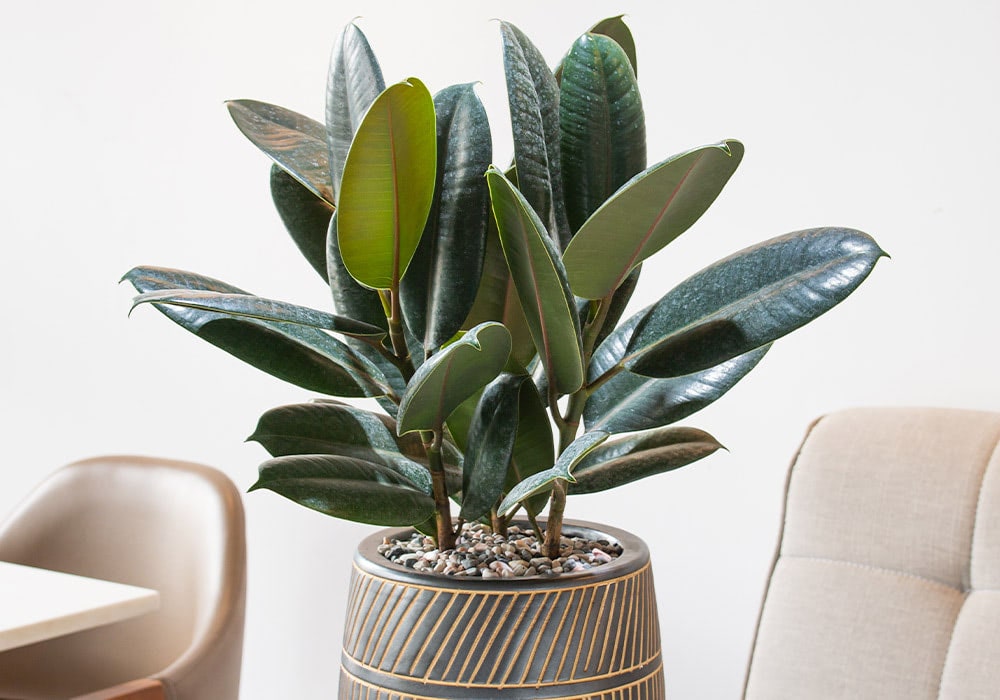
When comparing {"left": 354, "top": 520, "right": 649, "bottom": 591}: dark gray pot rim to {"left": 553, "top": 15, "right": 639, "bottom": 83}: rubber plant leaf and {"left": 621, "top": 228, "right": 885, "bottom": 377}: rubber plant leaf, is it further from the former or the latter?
{"left": 553, "top": 15, "right": 639, "bottom": 83}: rubber plant leaf

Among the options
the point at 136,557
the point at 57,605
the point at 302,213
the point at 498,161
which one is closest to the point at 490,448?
the point at 302,213

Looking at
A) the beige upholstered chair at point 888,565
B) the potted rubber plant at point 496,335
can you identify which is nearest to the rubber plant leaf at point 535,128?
the potted rubber plant at point 496,335

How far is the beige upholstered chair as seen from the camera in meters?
0.89

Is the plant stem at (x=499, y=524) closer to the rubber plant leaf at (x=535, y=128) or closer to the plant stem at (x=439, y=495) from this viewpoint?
the plant stem at (x=439, y=495)

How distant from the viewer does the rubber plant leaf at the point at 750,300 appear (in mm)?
601

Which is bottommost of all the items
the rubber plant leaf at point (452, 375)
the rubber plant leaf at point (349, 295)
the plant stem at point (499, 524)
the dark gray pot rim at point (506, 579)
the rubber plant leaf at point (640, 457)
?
the plant stem at point (499, 524)

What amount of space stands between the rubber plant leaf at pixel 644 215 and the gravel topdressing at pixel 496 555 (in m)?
0.22

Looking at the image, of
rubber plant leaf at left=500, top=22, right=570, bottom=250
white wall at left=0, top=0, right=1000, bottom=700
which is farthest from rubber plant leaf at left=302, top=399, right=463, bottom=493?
white wall at left=0, top=0, right=1000, bottom=700

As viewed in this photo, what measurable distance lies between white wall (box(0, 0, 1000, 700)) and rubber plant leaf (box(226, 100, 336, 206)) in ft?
2.42

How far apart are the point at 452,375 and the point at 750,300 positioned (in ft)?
0.69

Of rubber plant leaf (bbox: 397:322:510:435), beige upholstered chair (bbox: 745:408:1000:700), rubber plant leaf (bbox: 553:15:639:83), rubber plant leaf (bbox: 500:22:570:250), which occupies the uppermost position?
rubber plant leaf (bbox: 553:15:639:83)

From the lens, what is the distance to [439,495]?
77 cm

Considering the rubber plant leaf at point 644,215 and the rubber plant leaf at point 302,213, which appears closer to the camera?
the rubber plant leaf at point 644,215

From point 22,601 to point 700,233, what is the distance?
1060 mm
